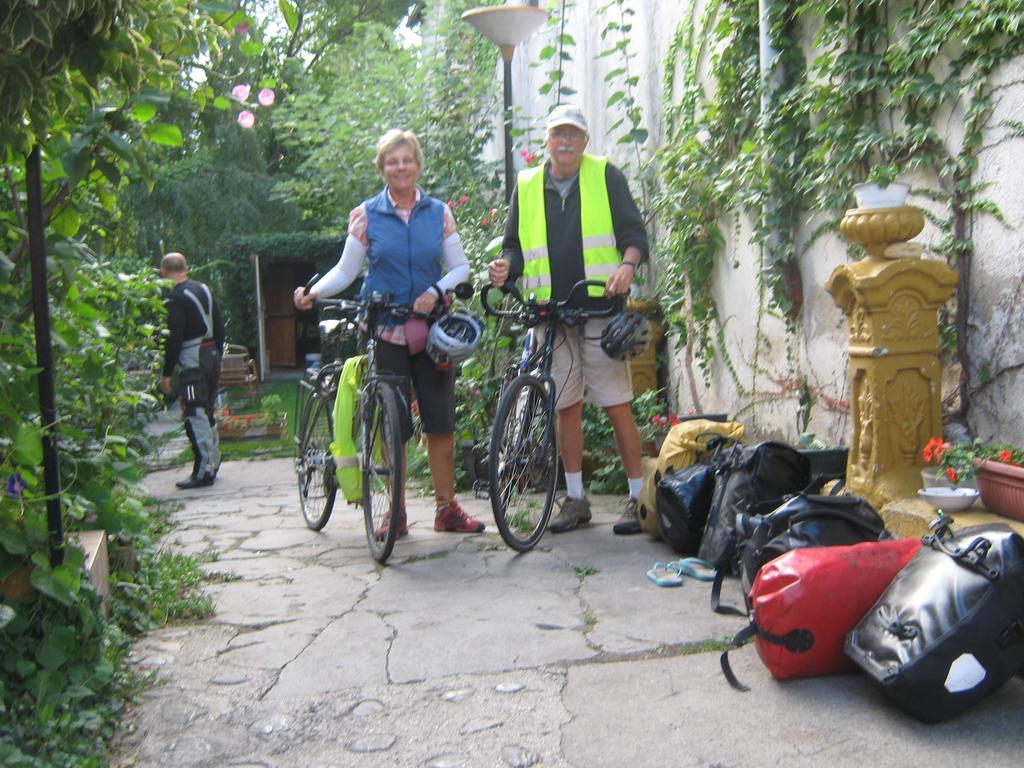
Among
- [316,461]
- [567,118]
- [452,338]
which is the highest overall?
[567,118]

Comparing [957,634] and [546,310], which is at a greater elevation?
[546,310]

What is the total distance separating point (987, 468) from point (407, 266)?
2.70 m

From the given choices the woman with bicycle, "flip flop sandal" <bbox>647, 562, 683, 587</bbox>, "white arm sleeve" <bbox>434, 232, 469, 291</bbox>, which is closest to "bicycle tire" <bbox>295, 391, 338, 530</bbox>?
the woman with bicycle

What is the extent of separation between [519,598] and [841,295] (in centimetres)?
171

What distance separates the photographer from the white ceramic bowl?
3.97m

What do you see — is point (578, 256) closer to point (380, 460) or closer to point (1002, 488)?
point (380, 460)

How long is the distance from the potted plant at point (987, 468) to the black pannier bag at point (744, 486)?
23.3 inches

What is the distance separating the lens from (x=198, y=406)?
27.2 ft

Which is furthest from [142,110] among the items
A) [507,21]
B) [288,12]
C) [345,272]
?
[507,21]

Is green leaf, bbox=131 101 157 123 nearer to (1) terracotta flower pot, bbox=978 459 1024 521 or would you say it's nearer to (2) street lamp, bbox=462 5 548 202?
(1) terracotta flower pot, bbox=978 459 1024 521

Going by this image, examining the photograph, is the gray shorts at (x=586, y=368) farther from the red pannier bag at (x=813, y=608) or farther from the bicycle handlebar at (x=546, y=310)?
the red pannier bag at (x=813, y=608)

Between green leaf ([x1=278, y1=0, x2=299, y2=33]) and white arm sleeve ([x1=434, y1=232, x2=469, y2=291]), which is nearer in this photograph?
green leaf ([x1=278, y1=0, x2=299, y2=33])

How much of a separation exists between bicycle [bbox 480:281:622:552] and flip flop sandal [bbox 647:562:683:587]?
710 mm

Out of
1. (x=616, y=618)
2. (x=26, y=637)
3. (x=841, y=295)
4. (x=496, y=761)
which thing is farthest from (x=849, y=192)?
(x=26, y=637)
